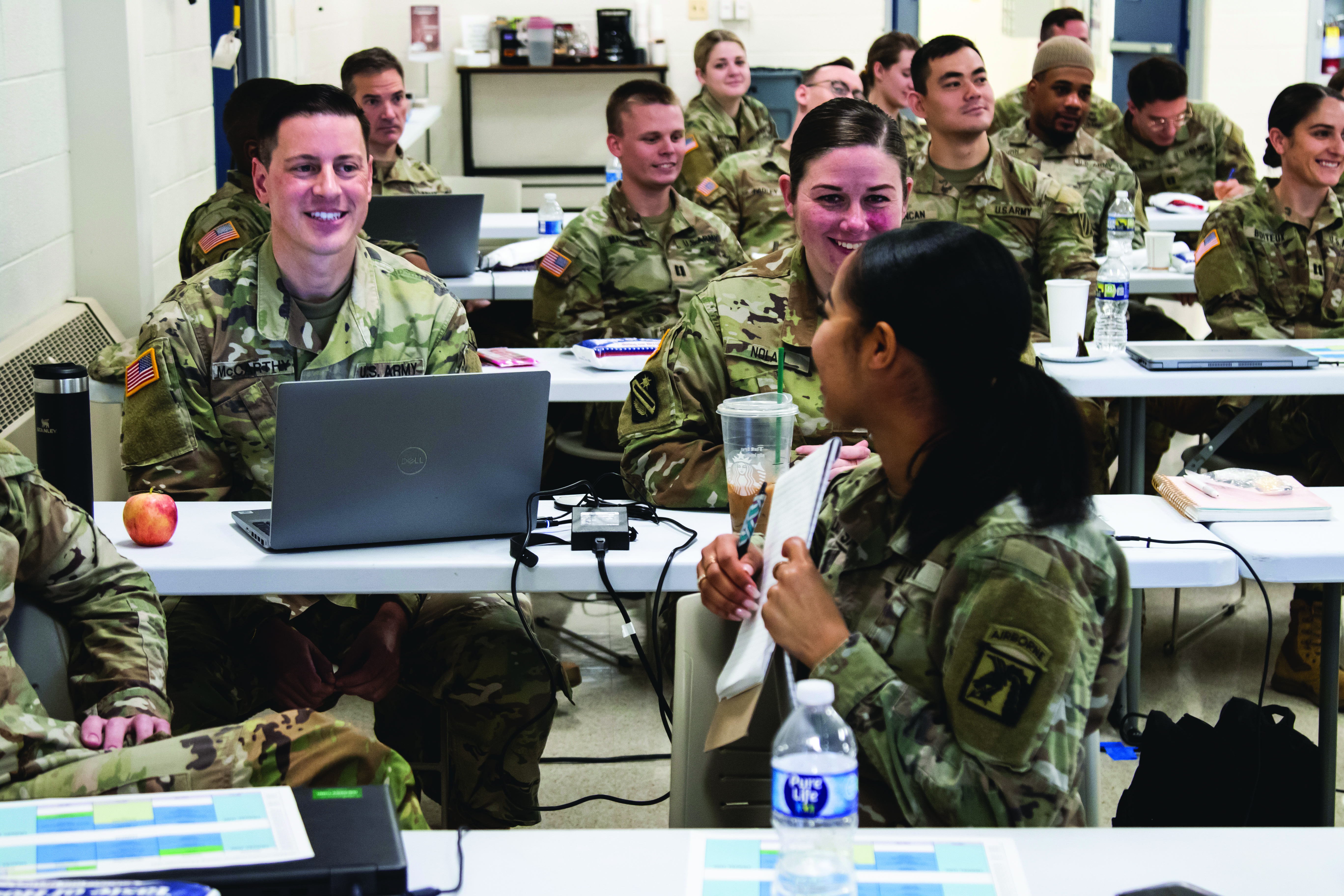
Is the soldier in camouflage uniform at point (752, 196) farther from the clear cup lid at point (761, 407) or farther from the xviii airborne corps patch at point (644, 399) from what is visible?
the clear cup lid at point (761, 407)

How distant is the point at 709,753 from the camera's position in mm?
1563

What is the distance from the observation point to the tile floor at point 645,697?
→ 264 cm

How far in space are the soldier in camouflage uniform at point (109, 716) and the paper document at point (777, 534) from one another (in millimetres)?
355

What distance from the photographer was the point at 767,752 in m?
1.58

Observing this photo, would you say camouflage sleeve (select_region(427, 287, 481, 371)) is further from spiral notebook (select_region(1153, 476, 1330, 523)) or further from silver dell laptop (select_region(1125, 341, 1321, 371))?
silver dell laptop (select_region(1125, 341, 1321, 371))

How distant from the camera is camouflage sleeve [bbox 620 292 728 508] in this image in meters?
2.24

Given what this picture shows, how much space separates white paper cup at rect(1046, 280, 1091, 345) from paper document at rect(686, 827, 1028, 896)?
2.15 metres

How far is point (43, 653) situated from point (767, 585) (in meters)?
0.91

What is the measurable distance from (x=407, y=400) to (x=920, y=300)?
79 cm

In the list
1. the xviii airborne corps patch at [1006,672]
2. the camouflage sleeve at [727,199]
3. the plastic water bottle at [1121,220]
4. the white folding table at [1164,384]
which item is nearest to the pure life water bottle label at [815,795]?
the xviii airborne corps patch at [1006,672]

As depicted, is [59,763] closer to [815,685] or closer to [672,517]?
[815,685]

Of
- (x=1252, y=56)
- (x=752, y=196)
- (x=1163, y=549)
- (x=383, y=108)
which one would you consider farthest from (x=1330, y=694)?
(x=1252, y=56)

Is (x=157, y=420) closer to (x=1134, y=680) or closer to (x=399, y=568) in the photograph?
(x=399, y=568)

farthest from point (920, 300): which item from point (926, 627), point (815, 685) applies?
point (815, 685)
